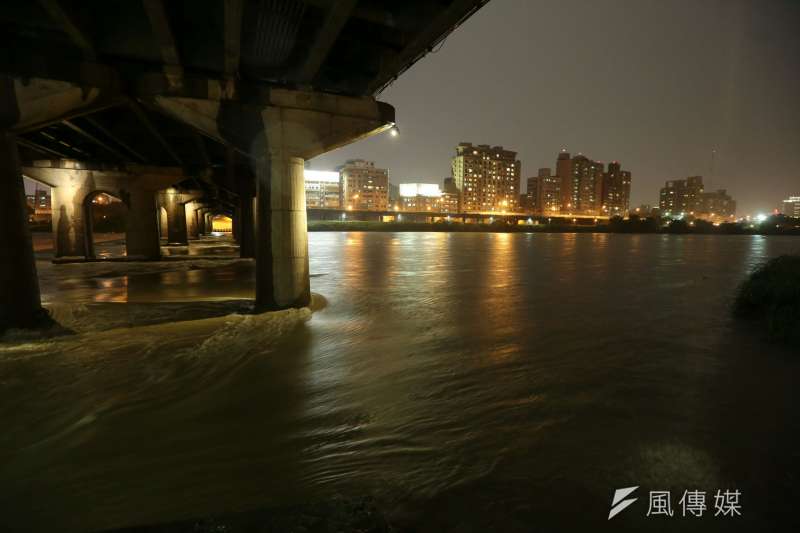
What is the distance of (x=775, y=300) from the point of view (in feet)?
38.3

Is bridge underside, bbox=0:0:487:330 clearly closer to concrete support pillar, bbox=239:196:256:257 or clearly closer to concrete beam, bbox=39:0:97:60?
concrete beam, bbox=39:0:97:60

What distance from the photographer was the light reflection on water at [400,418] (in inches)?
168

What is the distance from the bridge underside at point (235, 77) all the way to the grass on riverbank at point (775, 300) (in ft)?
34.8

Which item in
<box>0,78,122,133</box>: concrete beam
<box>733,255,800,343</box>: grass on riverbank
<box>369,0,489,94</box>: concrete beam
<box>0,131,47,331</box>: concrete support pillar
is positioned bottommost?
<box>733,255,800,343</box>: grass on riverbank

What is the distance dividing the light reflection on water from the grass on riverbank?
70cm

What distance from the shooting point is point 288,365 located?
856cm

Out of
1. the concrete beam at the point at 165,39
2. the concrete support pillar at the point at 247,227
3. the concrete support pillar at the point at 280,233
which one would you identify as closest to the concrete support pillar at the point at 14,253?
the concrete beam at the point at 165,39

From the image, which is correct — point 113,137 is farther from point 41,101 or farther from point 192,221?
point 192,221

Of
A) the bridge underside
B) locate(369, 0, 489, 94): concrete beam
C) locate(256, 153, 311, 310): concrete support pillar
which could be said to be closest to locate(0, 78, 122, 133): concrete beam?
the bridge underside

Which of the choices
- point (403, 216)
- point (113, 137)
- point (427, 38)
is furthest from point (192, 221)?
point (403, 216)

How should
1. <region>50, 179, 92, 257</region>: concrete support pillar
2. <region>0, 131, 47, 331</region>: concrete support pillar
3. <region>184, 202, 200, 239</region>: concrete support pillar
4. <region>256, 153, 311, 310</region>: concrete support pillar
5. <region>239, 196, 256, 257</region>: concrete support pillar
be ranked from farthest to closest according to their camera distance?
<region>184, 202, 200, 239</region>: concrete support pillar → <region>239, 196, 256, 257</region>: concrete support pillar → <region>50, 179, 92, 257</region>: concrete support pillar → <region>256, 153, 311, 310</region>: concrete support pillar → <region>0, 131, 47, 331</region>: concrete support pillar

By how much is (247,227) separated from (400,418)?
27.3m

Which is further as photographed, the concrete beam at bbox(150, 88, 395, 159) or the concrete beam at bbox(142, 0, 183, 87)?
the concrete beam at bbox(150, 88, 395, 159)

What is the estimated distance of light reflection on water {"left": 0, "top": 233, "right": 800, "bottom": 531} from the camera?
4.26m
